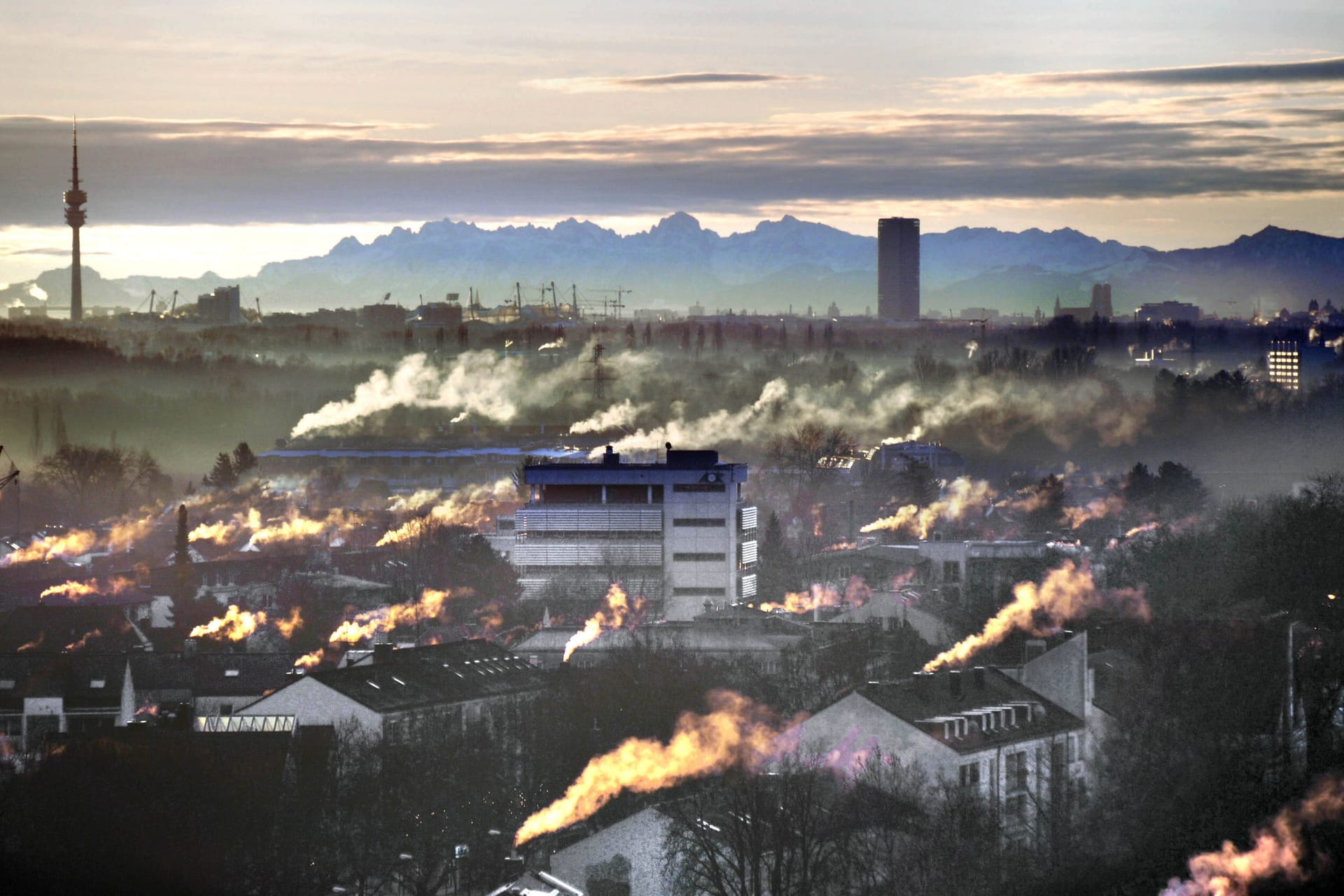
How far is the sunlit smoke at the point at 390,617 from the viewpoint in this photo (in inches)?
3342

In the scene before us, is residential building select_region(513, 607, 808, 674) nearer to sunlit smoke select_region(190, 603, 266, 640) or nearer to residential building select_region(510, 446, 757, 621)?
sunlit smoke select_region(190, 603, 266, 640)

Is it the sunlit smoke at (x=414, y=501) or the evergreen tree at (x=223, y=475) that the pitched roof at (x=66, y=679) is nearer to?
the sunlit smoke at (x=414, y=501)

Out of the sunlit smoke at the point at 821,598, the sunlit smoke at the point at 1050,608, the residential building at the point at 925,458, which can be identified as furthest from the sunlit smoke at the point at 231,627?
the residential building at the point at 925,458

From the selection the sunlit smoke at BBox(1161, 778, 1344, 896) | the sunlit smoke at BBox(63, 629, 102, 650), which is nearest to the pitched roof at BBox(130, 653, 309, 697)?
the sunlit smoke at BBox(63, 629, 102, 650)

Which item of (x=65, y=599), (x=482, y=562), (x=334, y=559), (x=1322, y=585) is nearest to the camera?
(x=1322, y=585)

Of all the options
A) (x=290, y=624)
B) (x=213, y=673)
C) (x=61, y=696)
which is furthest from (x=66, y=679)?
(x=290, y=624)

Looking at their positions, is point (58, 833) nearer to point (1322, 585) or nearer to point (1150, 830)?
point (1150, 830)

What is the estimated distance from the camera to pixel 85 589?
323 feet

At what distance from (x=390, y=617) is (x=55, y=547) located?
3521cm

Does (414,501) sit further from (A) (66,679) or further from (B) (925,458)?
(A) (66,679)

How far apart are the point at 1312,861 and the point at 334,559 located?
255ft

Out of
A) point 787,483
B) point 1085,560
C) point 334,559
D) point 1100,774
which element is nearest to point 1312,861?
point 1100,774

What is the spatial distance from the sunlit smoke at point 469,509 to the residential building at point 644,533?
1770cm

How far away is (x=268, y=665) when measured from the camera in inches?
2862
